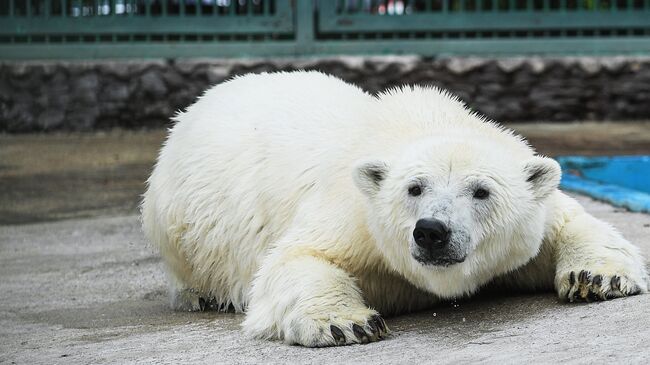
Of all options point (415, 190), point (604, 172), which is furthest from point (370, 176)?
point (604, 172)

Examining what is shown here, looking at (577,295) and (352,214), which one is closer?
(577,295)

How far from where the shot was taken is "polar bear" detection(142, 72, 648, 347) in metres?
3.36

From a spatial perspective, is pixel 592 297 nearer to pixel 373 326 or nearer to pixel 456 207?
pixel 456 207

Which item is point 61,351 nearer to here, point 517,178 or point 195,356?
point 195,356

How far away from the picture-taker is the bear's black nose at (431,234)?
316cm

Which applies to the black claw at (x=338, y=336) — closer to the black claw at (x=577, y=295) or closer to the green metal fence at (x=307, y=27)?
the black claw at (x=577, y=295)

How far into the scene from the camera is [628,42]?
33.2ft

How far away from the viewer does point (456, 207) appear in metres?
3.27

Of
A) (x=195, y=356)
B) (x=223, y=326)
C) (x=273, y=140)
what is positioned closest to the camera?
(x=195, y=356)

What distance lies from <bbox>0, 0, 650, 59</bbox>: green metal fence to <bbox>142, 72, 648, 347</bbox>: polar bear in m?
5.45

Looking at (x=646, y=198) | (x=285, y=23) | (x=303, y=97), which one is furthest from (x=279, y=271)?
(x=285, y=23)

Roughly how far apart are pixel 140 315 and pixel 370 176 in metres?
1.32

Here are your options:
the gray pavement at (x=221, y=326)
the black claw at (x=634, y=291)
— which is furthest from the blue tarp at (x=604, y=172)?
the black claw at (x=634, y=291)

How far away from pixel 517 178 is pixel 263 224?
43.6 inches
